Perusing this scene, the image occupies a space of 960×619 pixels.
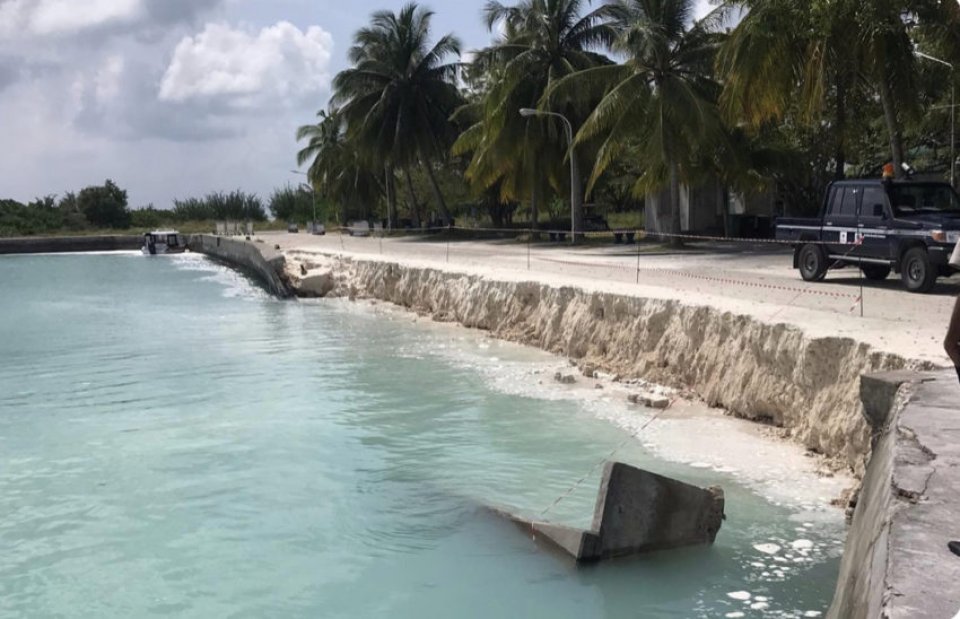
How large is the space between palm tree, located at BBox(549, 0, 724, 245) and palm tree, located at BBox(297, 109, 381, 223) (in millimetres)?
31608

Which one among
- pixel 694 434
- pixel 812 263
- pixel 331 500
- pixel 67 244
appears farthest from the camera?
pixel 67 244

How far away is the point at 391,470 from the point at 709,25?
933 inches

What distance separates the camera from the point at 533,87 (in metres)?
37.7

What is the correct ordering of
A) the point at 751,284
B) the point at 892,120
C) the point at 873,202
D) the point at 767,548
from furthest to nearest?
1. the point at 892,120
2. the point at 751,284
3. the point at 873,202
4. the point at 767,548

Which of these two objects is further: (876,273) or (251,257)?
(251,257)

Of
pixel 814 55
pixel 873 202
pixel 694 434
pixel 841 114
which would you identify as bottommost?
pixel 694 434

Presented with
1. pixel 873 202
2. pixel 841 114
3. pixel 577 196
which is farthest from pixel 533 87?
pixel 873 202

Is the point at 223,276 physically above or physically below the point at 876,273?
below

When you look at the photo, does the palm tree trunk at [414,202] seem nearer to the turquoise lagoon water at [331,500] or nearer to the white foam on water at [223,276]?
the white foam on water at [223,276]

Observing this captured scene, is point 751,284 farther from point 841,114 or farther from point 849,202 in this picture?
point 841,114

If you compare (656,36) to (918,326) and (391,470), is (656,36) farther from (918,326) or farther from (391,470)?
(391,470)

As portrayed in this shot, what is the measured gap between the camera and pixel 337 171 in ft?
222

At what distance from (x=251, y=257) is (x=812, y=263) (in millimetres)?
33195

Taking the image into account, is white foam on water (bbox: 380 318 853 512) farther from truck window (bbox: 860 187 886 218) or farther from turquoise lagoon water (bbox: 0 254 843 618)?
truck window (bbox: 860 187 886 218)
